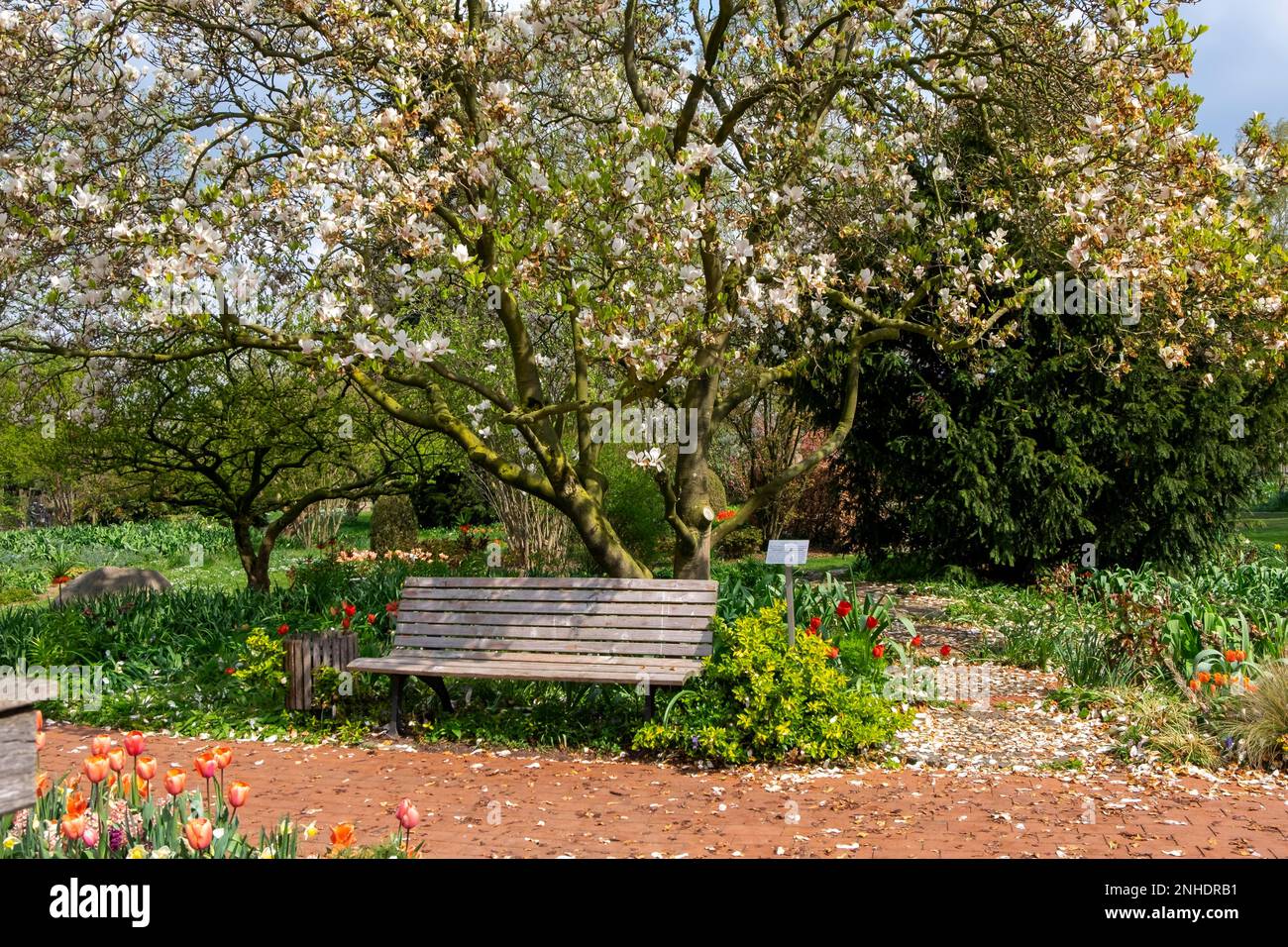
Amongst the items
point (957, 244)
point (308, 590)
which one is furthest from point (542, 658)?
point (957, 244)

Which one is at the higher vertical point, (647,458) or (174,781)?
(647,458)

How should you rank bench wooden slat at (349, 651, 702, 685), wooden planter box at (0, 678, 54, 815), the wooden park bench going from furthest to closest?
the wooden park bench
bench wooden slat at (349, 651, 702, 685)
wooden planter box at (0, 678, 54, 815)

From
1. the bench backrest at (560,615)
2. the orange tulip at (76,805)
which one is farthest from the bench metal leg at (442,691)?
the orange tulip at (76,805)

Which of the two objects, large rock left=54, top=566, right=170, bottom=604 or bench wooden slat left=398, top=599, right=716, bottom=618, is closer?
bench wooden slat left=398, top=599, right=716, bottom=618

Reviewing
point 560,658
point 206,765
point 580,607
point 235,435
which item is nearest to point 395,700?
point 560,658

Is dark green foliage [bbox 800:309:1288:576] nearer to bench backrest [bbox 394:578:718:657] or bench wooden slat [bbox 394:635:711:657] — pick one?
bench backrest [bbox 394:578:718:657]

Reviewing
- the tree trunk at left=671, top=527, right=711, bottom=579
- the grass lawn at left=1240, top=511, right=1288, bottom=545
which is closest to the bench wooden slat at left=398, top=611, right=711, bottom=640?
the tree trunk at left=671, top=527, right=711, bottom=579

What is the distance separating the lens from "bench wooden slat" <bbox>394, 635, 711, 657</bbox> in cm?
616

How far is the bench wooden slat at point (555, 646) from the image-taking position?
6156 mm

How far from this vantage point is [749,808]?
15.7 ft

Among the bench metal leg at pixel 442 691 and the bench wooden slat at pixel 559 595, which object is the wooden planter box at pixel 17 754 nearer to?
the bench metal leg at pixel 442 691

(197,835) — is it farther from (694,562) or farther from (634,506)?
(634,506)

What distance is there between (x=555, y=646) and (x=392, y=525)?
10247 mm

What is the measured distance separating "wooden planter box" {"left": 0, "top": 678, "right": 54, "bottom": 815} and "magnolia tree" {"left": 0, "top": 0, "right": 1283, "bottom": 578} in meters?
3.16
